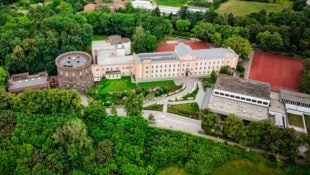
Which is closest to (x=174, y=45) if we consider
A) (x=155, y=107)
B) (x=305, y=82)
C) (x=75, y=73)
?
(x=155, y=107)

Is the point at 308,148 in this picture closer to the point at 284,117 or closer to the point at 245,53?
the point at 284,117

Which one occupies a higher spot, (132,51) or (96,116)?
(132,51)

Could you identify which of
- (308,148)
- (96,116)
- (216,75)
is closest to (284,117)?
(308,148)

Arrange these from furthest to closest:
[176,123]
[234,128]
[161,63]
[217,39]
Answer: [217,39]
[161,63]
[176,123]
[234,128]

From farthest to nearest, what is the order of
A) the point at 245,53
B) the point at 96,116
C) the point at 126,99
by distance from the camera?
the point at 245,53 < the point at 126,99 < the point at 96,116

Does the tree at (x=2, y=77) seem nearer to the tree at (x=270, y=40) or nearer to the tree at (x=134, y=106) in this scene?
the tree at (x=134, y=106)

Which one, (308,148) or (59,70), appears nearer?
(308,148)

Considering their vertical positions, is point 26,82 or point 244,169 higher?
point 26,82

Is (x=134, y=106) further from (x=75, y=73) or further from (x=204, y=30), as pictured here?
(x=204, y=30)
